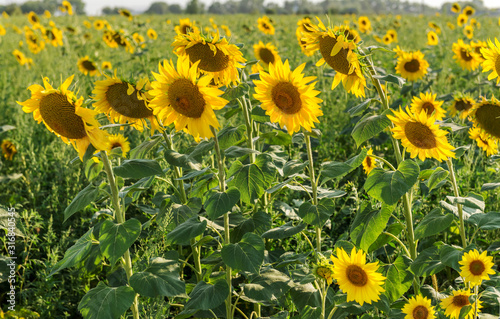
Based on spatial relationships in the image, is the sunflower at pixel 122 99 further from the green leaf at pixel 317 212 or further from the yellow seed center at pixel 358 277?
the yellow seed center at pixel 358 277

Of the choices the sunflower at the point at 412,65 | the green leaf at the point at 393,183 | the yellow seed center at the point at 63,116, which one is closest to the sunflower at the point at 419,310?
the green leaf at the point at 393,183

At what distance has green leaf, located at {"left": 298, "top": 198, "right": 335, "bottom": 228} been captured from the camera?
1.76 metres

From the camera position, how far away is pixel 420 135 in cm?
165

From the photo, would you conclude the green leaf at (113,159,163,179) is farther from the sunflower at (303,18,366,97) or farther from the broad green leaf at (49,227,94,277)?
the sunflower at (303,18,366,97)

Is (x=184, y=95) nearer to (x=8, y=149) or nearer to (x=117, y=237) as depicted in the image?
(x=117, y=237)

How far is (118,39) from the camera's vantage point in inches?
233

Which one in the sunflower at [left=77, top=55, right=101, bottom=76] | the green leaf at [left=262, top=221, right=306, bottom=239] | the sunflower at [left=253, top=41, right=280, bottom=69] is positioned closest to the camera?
the green leaf at [left=262, top=221, right=306, bottom=239]

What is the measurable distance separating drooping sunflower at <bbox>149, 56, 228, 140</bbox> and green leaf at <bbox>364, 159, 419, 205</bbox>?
0.59m

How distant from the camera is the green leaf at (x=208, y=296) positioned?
1.67 m

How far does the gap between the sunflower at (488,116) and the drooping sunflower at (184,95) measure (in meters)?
1.03

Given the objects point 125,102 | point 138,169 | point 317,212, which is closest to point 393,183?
point 317,212

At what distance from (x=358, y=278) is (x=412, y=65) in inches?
120

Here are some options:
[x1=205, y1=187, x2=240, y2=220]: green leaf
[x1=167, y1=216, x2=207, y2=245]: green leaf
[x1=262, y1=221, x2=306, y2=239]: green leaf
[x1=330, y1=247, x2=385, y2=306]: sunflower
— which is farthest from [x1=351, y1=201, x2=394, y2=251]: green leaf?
[x1=167, y1=216, x2=207, y2=245]: green leaf

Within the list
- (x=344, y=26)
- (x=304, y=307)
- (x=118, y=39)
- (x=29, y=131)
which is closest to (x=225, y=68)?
(x=344, y=26)
